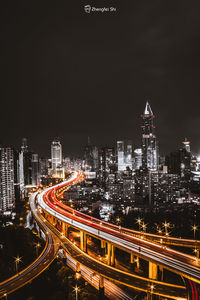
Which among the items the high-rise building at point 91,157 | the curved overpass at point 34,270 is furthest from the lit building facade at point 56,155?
the curved overpass at point 34,270

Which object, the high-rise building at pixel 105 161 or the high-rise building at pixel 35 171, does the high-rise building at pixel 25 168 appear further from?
the high-rise building at pixel 105 161

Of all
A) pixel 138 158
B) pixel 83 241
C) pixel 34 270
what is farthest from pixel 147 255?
pixel 138 158

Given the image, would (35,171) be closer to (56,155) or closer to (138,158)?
(56,155)

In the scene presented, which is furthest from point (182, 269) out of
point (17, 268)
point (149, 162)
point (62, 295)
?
point (149, 162)

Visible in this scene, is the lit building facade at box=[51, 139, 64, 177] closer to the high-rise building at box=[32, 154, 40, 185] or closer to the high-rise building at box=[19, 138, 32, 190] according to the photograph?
the high-rise building at box=[32, 154, 40, 185]

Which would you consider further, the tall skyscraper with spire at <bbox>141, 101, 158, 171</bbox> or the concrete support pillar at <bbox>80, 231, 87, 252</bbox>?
the tall skyscraper with spire at <bbox>141, 101, 158, 171</bbox>

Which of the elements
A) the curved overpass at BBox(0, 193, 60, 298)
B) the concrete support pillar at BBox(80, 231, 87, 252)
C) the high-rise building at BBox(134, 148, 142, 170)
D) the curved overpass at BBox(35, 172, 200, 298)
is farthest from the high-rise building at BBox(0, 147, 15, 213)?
the high-rise building at BBox(134, 148, 142, 170)
